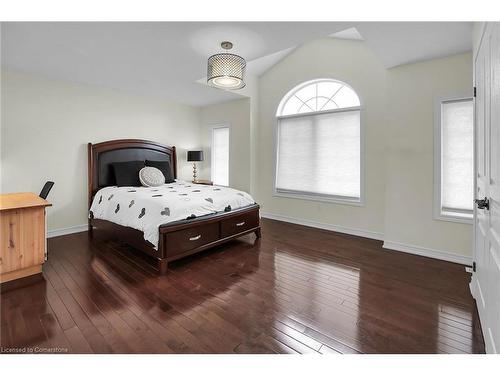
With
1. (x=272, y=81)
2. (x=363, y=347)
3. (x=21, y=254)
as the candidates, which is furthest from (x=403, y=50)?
(x=21, y=254)

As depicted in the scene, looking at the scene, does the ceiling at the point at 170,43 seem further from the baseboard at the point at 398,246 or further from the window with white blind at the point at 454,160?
the baseboard at the point at 398,246

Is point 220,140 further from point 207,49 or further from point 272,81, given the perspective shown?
point 207,49

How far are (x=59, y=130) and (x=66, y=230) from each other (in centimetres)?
149

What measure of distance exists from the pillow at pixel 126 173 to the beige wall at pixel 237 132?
1.84 meters

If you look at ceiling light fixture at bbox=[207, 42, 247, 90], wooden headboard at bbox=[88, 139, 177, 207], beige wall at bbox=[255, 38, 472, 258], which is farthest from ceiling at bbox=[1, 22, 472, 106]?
wooden headboard at bbox=[88, 139, 177, 207]

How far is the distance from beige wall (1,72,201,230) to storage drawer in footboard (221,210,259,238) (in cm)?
250

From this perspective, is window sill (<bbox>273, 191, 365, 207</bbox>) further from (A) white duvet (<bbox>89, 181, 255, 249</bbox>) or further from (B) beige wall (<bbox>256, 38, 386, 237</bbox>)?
(A) white duvet (<bbox>89, 181, 255, 249</bbox>)

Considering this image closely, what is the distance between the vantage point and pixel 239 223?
329 cm

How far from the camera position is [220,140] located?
5477 mm

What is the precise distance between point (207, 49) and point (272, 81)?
2278mm

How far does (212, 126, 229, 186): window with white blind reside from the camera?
17.7 ft

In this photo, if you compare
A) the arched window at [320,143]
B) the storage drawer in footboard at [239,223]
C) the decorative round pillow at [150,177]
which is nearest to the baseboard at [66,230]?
the decorative round pillow at [150,177]

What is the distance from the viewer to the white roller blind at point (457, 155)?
2.74 meters

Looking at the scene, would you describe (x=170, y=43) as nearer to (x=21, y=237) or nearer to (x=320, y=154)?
(x=21, y=237)
